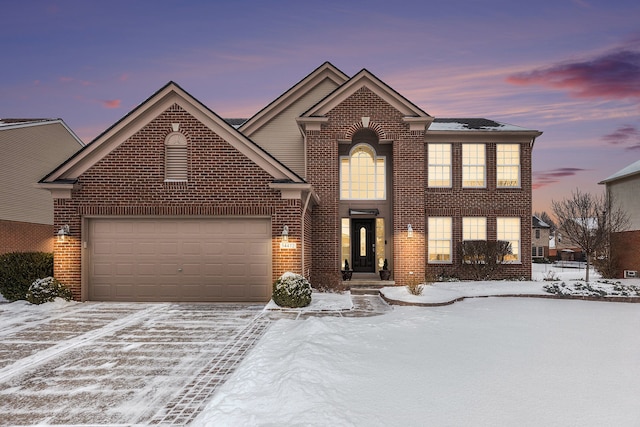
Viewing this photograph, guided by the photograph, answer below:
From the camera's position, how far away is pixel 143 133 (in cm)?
1239

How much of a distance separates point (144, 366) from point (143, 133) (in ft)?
28.1

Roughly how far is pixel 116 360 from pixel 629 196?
2619 centimetres

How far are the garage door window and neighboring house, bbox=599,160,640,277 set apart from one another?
22.8 meters

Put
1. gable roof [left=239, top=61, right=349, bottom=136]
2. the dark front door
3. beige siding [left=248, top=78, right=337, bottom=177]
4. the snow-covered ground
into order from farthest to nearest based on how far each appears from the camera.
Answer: gable roof [left=239, top=61, right=349, bottom=136] → beige siding [left=248, top=78, right=337, bottom=177] → the dark front door → the snow-covered ground

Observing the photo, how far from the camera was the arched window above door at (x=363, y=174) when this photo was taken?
16.9 m

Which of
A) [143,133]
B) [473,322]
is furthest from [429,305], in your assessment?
[143,133]

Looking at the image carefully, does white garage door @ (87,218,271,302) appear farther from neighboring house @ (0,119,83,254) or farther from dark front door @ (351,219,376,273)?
neighboring house @ (0,119,83,254)

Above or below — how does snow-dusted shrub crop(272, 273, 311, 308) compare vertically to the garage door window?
below

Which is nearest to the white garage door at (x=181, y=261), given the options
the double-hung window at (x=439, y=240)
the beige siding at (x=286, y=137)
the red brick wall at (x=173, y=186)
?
the red brick wall at (x=173, y=186)

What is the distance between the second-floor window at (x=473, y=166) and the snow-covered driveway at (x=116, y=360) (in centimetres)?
1218

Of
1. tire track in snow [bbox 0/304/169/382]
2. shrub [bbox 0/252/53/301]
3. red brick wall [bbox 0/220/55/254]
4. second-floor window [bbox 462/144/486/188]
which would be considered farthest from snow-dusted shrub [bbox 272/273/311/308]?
red brick wall [bbox 0/220/55/254]

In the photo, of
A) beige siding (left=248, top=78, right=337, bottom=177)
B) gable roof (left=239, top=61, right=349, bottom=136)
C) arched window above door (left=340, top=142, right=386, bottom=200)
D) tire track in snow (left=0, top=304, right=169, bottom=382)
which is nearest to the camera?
tire track in snow (left=0, top=304, right=169, bottom=382)

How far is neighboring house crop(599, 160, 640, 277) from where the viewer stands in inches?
795

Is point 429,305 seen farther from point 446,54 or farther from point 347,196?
point 446,54
